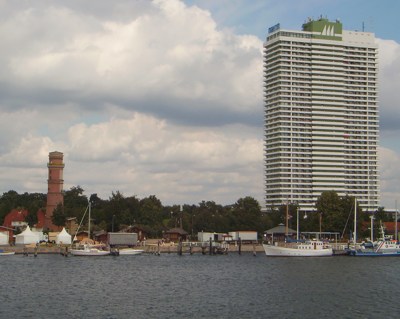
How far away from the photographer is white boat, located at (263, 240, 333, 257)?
14875 centimetres

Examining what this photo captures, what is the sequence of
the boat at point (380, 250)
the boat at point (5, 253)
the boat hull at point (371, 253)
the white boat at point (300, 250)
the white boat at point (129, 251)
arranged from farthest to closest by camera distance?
1. the boat at point (380, 250)
2. the boat hull at point (371, 253)
3. the white boat at point (129, 251)
4. the boat at point (5, 253)
5. the white boat at point (300, 250)

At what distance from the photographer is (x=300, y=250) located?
148750 millimetres

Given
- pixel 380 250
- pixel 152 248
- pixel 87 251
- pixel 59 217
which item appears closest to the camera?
pixel 87 251

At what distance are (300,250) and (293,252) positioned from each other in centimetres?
158

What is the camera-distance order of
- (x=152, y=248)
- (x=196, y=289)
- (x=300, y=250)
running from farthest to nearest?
(x=152, y=248) < (x=300, y=250) < (x=196, y=289)

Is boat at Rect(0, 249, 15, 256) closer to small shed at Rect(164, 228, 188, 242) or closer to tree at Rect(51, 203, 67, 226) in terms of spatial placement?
tree at Rect(51, 203, 67, 226)

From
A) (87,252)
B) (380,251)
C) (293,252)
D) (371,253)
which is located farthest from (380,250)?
(87,252)

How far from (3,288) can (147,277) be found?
75.9 feet

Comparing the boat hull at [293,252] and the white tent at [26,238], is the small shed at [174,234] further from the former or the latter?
the boat hull at [293,252]

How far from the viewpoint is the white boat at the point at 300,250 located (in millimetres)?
148750

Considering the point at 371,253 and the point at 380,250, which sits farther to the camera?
the point at 380,250

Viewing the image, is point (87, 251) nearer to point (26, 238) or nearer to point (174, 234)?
point (26, 238)

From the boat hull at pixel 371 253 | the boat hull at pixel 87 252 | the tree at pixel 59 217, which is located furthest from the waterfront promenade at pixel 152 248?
the tree at pixel 59 217

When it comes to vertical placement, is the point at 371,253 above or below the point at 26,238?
below
